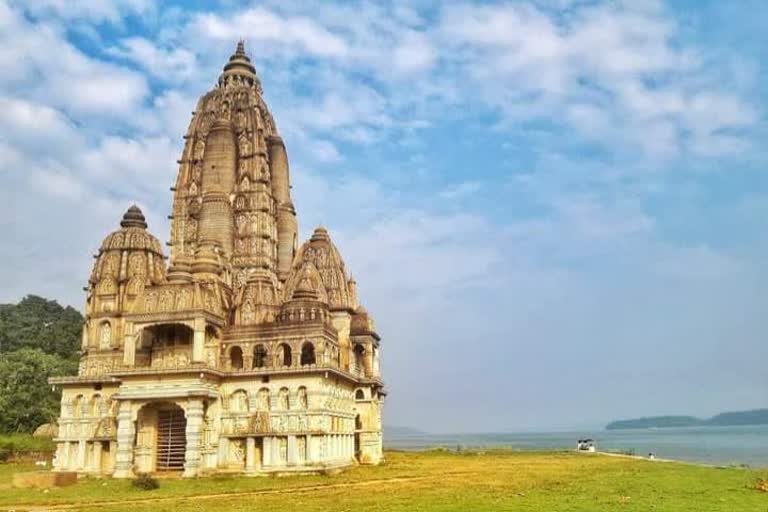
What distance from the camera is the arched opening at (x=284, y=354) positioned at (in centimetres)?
4606

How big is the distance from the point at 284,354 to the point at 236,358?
12.8 ft

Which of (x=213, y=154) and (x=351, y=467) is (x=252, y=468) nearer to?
(x=351, y=467)

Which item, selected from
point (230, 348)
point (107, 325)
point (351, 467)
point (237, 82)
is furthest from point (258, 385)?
point (237, 82)

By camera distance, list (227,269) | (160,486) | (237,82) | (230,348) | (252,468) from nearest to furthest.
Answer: (160,486)
(252,468)
(230,348)
(227,269)
(237,82)

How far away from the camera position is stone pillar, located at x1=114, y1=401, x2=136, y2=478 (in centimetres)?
4281

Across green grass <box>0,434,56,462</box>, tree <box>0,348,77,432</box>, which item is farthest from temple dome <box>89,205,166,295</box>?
tree <box>0,348,77,432</box>

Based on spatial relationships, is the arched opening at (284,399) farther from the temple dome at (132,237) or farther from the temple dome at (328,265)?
the temple dome at (132,237)

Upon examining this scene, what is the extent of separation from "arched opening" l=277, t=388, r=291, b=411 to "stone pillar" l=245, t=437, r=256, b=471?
2673 millimetres

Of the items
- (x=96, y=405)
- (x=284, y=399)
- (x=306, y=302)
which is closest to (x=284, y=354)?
(x=284, y=399)

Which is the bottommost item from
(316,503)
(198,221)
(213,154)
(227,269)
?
Answer: (316,503)

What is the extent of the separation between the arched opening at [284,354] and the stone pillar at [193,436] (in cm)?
572

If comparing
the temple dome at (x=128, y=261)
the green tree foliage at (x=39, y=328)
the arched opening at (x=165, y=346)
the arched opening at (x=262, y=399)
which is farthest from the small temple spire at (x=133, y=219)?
the green tree foliage at (x=39, y=328)

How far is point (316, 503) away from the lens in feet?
89.1

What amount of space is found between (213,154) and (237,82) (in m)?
9.90
